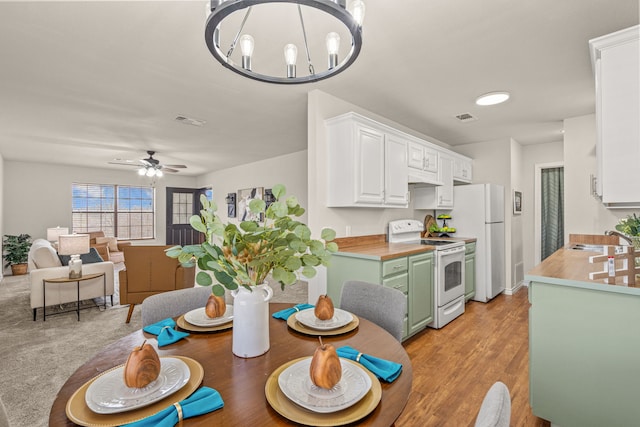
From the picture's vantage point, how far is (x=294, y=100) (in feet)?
10.7

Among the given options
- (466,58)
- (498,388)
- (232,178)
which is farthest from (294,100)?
(232,178)

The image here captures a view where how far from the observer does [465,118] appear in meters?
3.77

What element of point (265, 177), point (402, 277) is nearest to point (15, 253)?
point (265, 177)

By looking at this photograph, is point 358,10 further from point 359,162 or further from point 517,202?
point 517,202

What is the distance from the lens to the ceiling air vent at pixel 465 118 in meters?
3.66

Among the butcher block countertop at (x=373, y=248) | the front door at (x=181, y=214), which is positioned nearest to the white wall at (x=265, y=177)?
the front door at (x=181, y=214)

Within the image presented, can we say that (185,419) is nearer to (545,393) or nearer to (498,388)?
(498,388)

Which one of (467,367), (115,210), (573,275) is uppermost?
(115,210)

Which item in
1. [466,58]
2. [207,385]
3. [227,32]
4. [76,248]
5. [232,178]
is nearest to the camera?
[207,385]

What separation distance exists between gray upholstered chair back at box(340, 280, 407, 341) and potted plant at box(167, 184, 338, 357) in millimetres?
661

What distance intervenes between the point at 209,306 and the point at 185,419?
0.69m

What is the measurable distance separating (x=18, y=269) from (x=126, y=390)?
7.75 m

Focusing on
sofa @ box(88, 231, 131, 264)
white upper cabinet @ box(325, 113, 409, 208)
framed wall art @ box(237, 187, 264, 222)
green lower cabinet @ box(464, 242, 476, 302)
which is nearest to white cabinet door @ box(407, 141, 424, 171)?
white upper cabinet @ box(325, 113, 409, 208)

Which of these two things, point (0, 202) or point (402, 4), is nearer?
point (402, 4)
